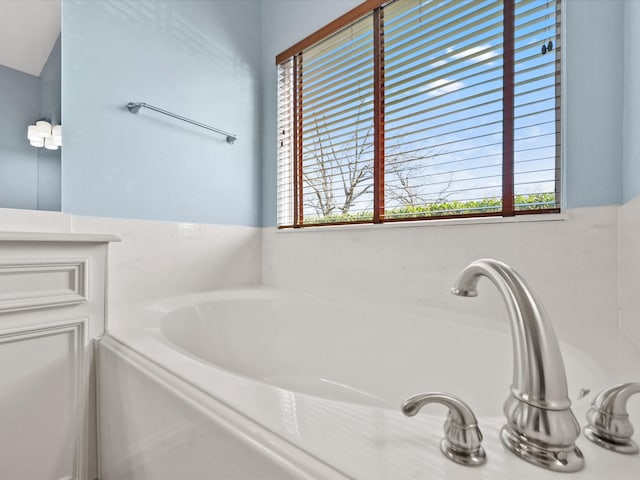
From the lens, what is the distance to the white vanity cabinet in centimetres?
88

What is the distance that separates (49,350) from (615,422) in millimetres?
1284

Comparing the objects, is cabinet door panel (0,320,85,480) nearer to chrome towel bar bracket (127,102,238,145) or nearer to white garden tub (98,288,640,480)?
white garden tub (98,288,640,480)

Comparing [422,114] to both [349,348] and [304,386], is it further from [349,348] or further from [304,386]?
[304,386]

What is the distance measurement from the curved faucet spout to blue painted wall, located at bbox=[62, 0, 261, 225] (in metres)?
1.61

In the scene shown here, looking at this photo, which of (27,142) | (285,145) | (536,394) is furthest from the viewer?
(285,145)

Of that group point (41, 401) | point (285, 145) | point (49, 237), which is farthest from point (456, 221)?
point (41, 401)

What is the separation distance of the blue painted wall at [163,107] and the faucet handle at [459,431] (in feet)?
5.04

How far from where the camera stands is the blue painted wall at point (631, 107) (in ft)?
3.04

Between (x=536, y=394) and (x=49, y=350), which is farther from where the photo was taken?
(x=49, y=350)

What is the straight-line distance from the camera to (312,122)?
6.63 feet

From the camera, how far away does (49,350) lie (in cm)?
95

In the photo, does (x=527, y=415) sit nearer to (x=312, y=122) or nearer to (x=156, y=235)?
(x=156, y=235)

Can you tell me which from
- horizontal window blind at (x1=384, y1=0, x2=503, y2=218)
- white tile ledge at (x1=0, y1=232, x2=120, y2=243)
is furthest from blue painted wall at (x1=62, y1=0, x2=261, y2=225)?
horizontal window blind at (x1=384, y1=0, x2=503, y2=218)

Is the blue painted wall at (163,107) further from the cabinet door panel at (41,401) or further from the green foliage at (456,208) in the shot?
the green foliage at (456,208)
